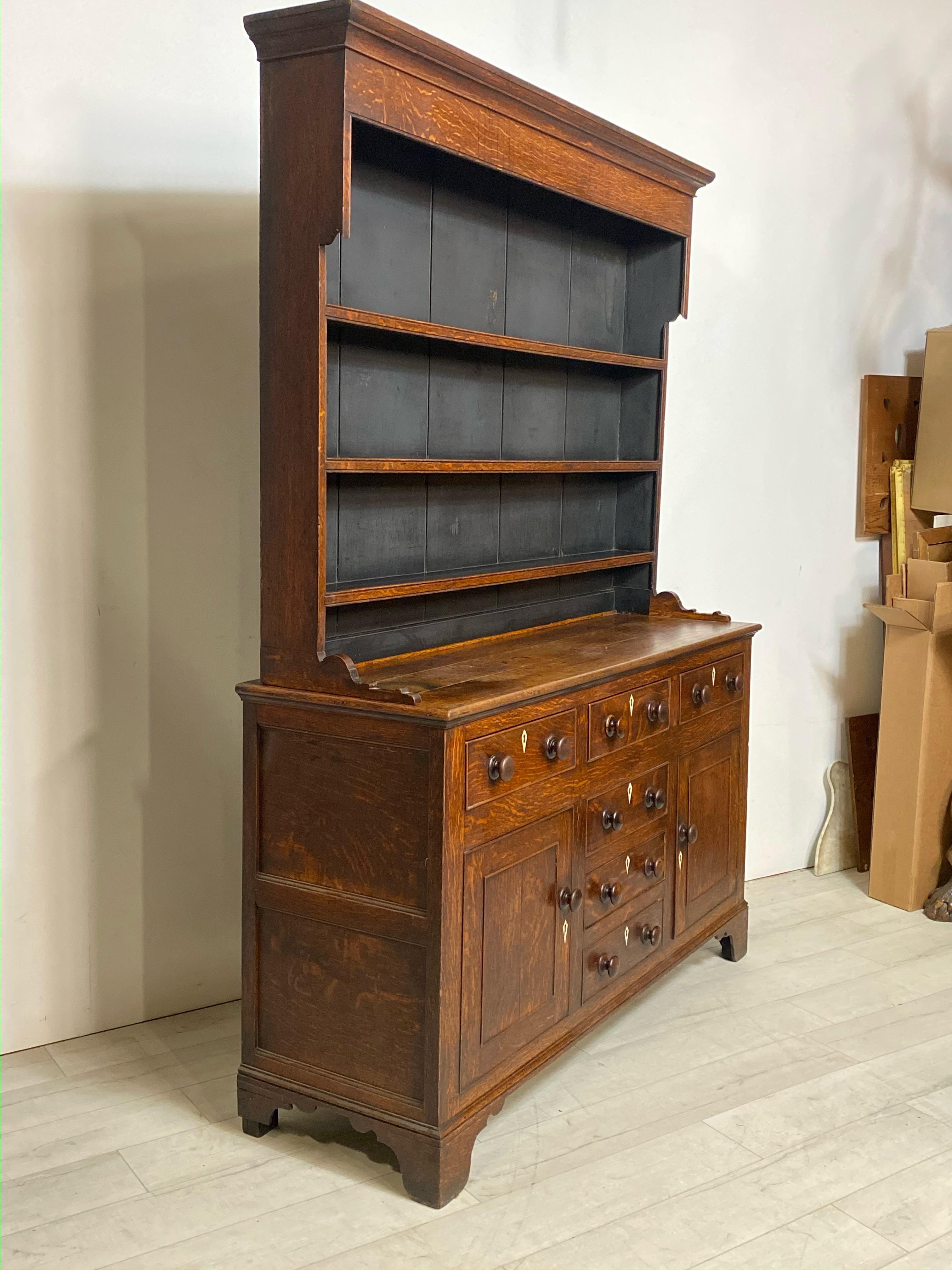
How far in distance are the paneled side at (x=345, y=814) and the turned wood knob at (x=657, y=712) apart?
2.96 ft

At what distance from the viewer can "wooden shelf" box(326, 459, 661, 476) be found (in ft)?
8.27

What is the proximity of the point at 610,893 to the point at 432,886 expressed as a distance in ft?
2.43

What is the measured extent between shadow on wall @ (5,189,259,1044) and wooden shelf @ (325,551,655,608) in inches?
22.2

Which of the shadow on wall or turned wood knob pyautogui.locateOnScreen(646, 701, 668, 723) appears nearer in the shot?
the shadow on wall

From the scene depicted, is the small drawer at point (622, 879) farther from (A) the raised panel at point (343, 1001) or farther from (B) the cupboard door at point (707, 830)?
(A) the raised panel at point (343, 1001)

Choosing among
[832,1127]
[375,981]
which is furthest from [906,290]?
[375,981]

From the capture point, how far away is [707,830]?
354 centimetres

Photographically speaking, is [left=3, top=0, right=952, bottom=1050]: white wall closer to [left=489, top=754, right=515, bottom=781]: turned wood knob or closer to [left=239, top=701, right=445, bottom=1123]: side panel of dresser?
[left=239, top=701, right=445, bottom=1123]: side panel of dresser

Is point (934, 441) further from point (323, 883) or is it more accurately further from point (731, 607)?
point (323, 883)

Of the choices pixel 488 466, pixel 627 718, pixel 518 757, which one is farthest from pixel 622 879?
pixel 488 466

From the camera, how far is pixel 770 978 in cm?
362

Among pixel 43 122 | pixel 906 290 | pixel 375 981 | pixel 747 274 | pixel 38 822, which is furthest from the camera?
pixel 906 290

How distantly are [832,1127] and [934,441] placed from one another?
2.60 meters

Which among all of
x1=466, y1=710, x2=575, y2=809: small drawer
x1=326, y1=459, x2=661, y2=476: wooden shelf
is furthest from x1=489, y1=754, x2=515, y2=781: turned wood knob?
x1=326, y1=459, x2=661, y2=476: wooden shelf
